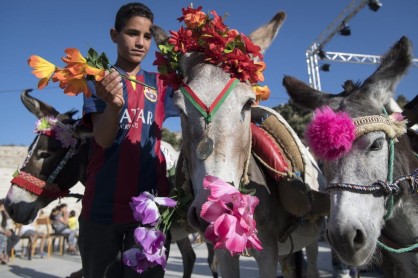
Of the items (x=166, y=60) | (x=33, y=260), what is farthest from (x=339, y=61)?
(x=166, y=60)

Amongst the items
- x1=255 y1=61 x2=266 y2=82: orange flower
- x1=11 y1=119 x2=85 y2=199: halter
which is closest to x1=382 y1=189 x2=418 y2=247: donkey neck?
x1=255 y1=61 x2=266 y2=82: orange flower

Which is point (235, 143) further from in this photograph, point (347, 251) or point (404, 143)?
point (404, 143)

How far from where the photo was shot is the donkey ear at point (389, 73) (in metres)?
2.41

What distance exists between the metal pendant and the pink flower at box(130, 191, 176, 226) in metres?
0.33

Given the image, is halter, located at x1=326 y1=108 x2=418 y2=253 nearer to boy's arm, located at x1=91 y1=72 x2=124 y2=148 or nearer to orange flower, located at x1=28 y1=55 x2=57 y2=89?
boy's arm, located at x1=91 y1=72 x2=124 y2=148

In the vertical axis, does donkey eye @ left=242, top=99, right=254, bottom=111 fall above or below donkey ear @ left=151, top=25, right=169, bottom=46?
below

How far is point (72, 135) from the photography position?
3.61 m

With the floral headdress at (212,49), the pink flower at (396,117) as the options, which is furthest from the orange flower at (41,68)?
the pink flower at (396,117)

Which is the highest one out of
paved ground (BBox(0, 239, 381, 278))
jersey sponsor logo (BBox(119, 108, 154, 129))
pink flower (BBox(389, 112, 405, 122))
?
pink flower (BBox(389, 112, 405, 122))

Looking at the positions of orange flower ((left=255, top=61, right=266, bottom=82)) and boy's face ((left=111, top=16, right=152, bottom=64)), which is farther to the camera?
boy's face ((left=111, top=16, right=152, bottom=64))

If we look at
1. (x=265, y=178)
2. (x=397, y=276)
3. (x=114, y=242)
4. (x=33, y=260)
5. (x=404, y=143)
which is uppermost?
(x=404, y=143)

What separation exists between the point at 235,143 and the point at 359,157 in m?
0.89

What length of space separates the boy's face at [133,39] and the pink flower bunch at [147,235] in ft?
3.77

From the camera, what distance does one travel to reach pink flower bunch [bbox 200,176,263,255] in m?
1.61
